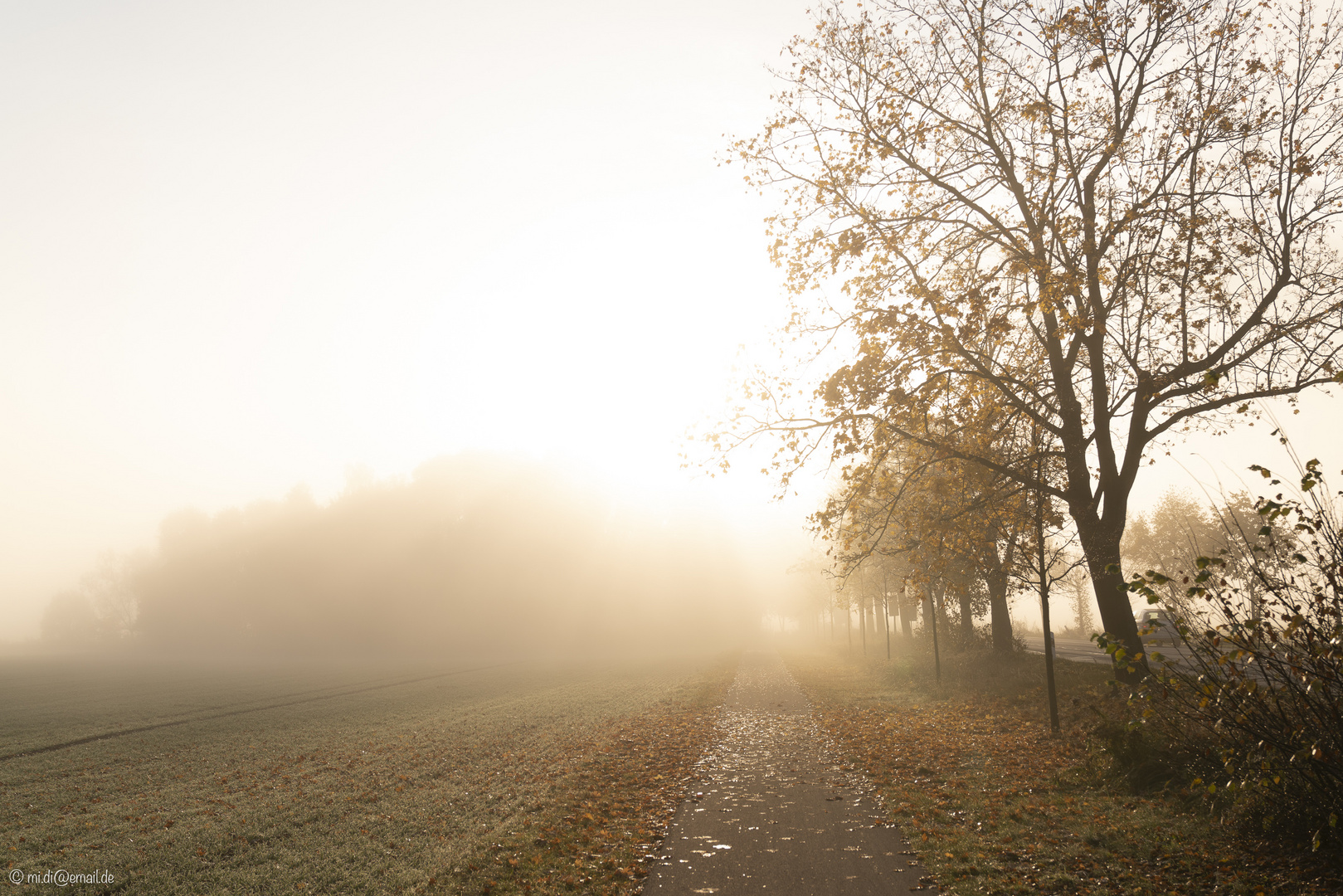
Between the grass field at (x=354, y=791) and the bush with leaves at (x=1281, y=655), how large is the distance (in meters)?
6.14

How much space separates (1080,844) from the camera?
23.6 ft

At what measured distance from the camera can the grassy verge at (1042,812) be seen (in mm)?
6172

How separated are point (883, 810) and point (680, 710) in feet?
41.9

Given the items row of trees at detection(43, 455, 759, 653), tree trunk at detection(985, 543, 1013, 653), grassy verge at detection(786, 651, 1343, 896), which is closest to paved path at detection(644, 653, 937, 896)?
grassy verge at detection(786, 651, 1343, 896)

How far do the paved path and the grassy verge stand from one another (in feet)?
1.52

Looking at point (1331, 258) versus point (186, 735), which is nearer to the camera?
point (1331, 258)

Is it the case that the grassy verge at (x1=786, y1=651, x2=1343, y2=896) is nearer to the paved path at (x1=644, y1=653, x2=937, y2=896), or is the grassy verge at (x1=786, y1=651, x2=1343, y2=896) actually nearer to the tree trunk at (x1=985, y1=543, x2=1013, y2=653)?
the paved path at (x1=644, y1=653, x2=937, y2=896)

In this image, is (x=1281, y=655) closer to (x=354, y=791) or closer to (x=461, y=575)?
(x=354, y=791)

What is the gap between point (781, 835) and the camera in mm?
8148

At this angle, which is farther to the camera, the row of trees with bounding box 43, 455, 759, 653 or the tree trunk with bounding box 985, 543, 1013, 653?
the row of trees with bounding box 43, 455, 759, 653

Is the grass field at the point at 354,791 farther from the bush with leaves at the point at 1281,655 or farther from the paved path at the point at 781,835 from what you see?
the bush with leaves at the point at 1281,655

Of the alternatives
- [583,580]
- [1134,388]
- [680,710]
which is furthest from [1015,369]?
[583,580]

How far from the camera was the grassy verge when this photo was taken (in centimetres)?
617

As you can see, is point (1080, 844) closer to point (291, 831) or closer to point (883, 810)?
point (883, 810)
